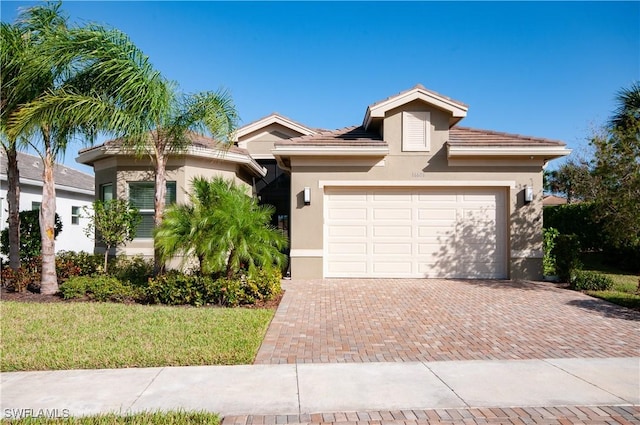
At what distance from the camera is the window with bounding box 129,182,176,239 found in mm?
11982

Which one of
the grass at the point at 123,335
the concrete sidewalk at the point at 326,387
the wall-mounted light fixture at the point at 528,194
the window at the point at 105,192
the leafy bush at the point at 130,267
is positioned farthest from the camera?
the window at the point at 105,192

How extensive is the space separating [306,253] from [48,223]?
6.50 m

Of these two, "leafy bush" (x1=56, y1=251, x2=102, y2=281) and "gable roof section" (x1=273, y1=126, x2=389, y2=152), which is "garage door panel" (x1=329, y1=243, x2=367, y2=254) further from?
"leafy bush" (x1=56, y1=251, x2=102, y2=281)

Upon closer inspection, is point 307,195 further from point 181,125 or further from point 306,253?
point 181,125

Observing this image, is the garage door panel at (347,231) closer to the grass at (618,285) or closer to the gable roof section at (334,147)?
the gable roof section at (334,147)

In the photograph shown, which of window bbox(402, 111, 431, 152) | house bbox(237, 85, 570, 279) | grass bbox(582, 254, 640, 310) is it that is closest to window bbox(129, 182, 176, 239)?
house bbox(237, 85, 570, 279)

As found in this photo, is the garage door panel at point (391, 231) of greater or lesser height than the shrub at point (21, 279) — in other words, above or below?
above

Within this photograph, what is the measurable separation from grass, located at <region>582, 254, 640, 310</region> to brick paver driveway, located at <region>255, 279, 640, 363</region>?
0.38m

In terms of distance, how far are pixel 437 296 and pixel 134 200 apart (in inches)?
358

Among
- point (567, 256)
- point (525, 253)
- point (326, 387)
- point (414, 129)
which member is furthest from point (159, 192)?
point (567, 256)

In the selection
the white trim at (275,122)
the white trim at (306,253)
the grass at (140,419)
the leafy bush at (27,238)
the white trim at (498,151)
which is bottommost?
the grass at (140,419)

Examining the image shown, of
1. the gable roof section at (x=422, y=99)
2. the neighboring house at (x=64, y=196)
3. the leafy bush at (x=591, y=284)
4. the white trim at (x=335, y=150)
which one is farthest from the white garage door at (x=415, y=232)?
the neighboring house at (x=64, y=196)

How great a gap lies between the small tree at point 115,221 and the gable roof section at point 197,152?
1578 millimetres

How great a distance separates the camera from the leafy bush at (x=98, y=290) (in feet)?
29.4
